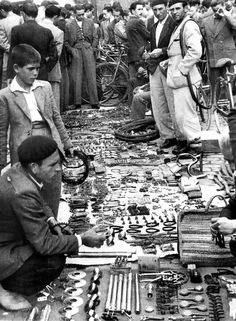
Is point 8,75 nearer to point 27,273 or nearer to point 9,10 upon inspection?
point 9,10

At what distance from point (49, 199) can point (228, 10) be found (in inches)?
273

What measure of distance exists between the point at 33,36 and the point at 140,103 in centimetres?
279

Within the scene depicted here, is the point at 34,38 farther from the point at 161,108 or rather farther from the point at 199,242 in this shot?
the point at 199,242

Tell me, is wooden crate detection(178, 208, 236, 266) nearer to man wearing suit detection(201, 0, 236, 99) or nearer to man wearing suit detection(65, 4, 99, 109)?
man wearing suit detection(201, 0, 236, 99)

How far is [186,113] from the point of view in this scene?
31.0ft

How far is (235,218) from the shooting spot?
207 inches

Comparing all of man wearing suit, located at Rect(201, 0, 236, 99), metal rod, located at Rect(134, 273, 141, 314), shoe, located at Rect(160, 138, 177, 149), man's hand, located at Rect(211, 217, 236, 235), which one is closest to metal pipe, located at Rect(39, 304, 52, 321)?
metal rod, located at Rect(134, 273, 141, 314)

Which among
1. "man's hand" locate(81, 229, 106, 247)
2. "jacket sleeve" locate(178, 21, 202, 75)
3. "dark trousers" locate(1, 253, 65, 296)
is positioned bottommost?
"dark trousers" locate(1, 253, 65, 296)

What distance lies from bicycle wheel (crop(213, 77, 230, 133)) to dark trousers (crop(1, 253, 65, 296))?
15.8 feet

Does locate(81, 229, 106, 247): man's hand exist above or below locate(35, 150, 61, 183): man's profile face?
below

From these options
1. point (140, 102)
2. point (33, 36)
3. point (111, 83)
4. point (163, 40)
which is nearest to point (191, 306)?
point (163, 40)

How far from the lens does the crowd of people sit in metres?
4.80

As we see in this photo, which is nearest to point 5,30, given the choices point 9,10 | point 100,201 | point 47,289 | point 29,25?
point 9,10

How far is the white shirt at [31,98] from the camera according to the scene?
6094 mm
